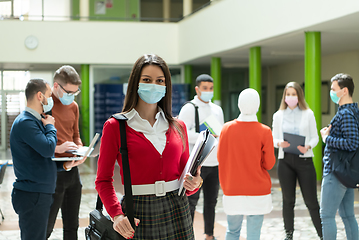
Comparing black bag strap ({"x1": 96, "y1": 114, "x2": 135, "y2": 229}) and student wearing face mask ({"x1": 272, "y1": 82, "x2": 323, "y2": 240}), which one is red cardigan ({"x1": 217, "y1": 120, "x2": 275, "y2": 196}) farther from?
black bag strap ({"x1": 96, "y1": 114, "x2": 135, "y2": 229})

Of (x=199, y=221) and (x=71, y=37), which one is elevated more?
(x=71, y=37)

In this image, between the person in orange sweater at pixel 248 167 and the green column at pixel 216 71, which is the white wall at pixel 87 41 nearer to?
the green column at pixel 216 71

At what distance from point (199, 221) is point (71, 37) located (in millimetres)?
11077

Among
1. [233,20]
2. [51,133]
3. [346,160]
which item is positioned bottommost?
[346,160]

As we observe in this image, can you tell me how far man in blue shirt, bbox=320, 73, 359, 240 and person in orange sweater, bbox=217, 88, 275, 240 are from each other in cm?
53

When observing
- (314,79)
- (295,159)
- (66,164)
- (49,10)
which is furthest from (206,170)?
(49,10)

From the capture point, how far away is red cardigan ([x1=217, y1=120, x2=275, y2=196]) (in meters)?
3.71

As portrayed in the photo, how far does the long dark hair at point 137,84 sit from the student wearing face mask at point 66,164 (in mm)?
1472

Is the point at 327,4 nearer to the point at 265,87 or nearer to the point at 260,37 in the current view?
the point at 260,37

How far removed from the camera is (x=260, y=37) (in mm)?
10320

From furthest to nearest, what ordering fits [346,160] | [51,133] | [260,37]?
[260,37]
[346,160]
[51,133]

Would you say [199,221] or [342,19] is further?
[342,19]

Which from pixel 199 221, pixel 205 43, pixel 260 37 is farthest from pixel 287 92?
pixel 205 43

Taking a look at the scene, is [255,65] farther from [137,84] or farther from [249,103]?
[137,84]
